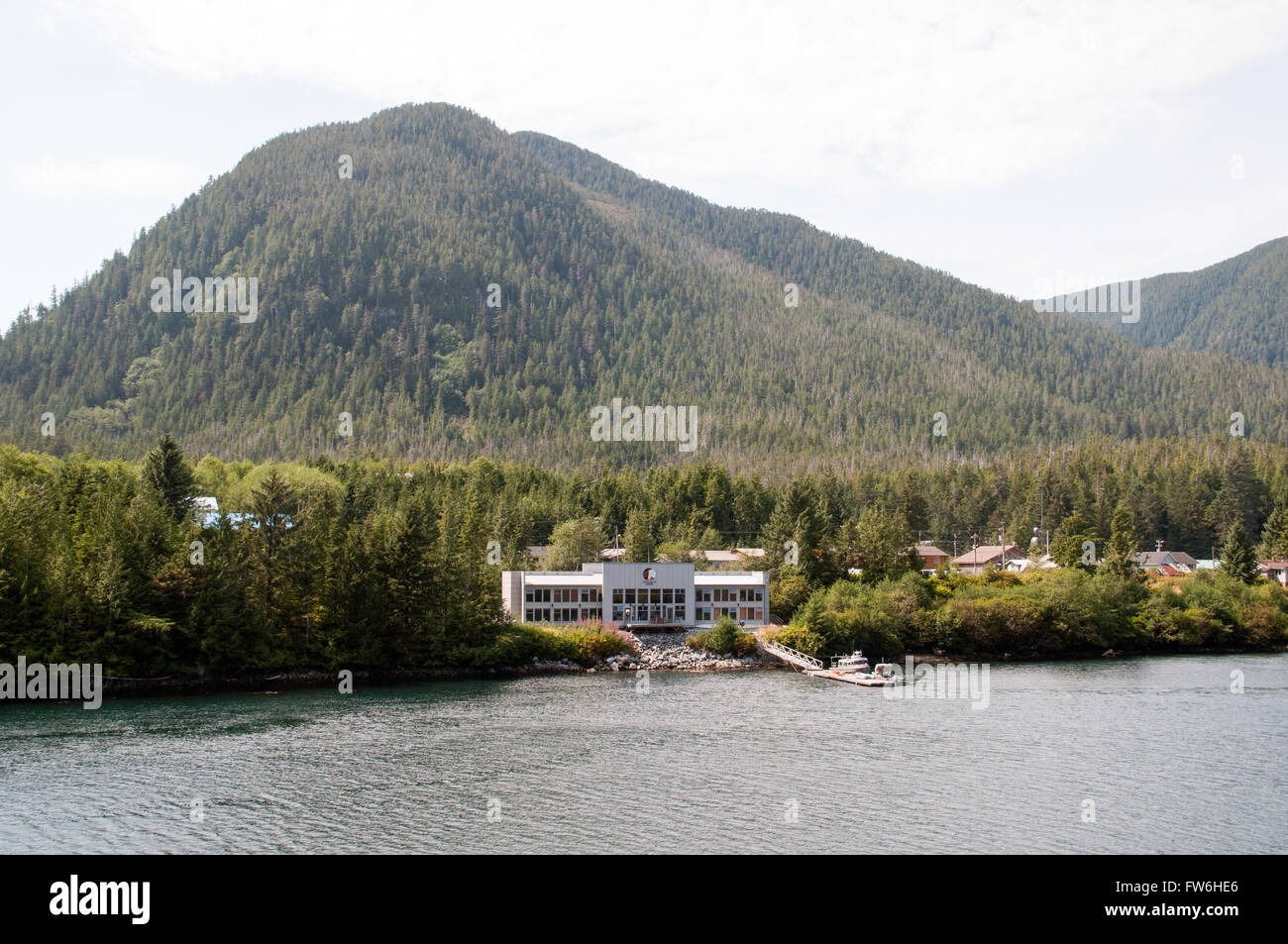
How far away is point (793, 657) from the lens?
77.7 meters

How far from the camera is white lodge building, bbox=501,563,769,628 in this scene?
84812 millimetres

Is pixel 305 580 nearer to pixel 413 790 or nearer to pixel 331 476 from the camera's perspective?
pixel 413 790

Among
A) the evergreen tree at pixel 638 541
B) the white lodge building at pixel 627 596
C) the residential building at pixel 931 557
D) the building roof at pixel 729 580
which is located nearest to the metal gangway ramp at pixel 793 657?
the white lodge building at pixel 627 596

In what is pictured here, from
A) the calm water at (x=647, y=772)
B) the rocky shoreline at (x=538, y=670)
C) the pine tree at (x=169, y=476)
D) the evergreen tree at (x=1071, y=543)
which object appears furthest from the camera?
the evergreen tree at (x=1071, y=543)

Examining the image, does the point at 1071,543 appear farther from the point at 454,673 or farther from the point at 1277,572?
the point at 454,673

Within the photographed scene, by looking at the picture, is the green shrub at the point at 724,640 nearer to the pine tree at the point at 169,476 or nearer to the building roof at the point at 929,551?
the pine tree at the point at 169,476

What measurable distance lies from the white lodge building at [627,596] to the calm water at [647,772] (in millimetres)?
20395

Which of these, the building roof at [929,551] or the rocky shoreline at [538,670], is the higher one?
the building roof at [929,551]

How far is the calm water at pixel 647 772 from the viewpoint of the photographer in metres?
34.2

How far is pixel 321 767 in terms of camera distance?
43062mm

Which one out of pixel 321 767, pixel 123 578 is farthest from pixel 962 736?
pixel 123 578

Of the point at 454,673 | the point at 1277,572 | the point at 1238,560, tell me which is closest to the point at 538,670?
the point at 454,673

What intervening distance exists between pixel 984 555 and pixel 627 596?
63.6 meters

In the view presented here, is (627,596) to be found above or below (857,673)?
above
